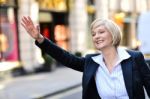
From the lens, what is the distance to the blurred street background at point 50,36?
1433cm

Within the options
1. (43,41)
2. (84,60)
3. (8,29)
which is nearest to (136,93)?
(84,60)

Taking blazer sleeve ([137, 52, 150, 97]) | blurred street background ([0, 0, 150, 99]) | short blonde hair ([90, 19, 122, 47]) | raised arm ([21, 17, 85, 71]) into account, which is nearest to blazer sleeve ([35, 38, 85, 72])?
raised arm ([21, 17, 85, 71])

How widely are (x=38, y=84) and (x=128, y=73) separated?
43.2 ft

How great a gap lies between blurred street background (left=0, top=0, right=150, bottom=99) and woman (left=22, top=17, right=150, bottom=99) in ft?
32.1

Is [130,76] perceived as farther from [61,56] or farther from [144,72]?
[61,56]

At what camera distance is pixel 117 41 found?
11.5ft

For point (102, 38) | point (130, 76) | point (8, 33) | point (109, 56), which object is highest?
point (102, 38)

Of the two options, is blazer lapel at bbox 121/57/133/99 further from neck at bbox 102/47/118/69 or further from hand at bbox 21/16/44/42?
hand at bbox 21/16/44/42

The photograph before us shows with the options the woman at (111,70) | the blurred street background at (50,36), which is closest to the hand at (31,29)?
the woman at (111,70)

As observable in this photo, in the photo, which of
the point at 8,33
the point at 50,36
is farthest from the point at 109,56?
the point at 50,36

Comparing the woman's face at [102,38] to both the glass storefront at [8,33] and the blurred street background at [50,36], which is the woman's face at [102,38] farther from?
the glass storefront at [8,33]

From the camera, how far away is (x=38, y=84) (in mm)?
16438

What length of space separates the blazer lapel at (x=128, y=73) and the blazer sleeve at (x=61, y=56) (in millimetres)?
385

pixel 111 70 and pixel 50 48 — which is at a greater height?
pixel 50 48
